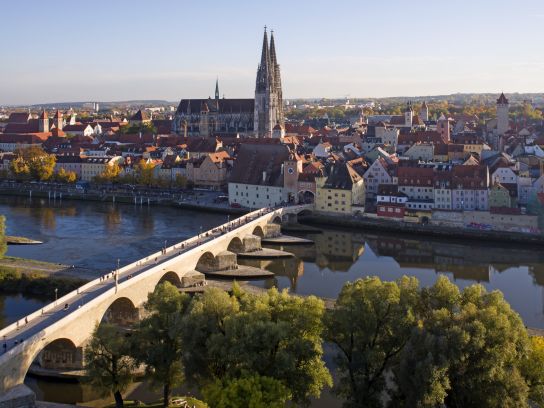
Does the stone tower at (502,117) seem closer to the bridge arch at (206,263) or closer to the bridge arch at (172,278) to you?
the bridge arch at (206,263)

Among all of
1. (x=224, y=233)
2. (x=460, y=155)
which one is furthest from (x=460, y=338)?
(x=460, y=155)

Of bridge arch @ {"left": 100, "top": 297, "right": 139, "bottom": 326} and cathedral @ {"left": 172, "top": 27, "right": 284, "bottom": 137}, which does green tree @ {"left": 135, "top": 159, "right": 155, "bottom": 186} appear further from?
bridge arch @ {"left": 100, "top": 297, "right": 139, "bottom": 326}

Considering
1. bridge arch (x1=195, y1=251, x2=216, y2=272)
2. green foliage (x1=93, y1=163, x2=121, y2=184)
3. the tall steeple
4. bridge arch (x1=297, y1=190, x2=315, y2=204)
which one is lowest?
bridge arch (x1=195, y1=251, x2=216, y2=272)

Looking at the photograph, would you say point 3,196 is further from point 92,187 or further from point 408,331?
point 408,331

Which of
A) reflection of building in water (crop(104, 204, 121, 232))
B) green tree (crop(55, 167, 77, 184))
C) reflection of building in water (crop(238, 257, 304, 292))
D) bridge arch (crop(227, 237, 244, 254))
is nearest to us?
reflection of building in water (crop(238, 257, 304, 292))

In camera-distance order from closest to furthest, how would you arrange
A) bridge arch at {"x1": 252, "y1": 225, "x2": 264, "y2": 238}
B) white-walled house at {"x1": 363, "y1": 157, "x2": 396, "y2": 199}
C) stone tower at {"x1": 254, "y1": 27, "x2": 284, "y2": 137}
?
bridge arch at {"x1": 252, "y1": 225, "x2": 264, "y2": 238}
white-walled house at {"x1": 363, "y1": 157, "x2": 396, "y2": 199}
stone tower at {"x1": 254, "y1": 27, "x2": 284, "y2": 137}

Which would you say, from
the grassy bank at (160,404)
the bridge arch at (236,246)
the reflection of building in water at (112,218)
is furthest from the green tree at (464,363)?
the reflection of building in water at (112,218)

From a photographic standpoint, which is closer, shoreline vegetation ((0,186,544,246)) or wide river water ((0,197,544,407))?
wide river water ((0,197,544,407))

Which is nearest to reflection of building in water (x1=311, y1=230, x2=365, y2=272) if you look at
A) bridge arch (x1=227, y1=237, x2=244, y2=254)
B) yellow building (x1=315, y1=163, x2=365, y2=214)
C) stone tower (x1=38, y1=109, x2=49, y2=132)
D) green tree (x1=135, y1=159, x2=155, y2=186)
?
yellow building (x1=315, y1=163, x2=365, y2=214)
